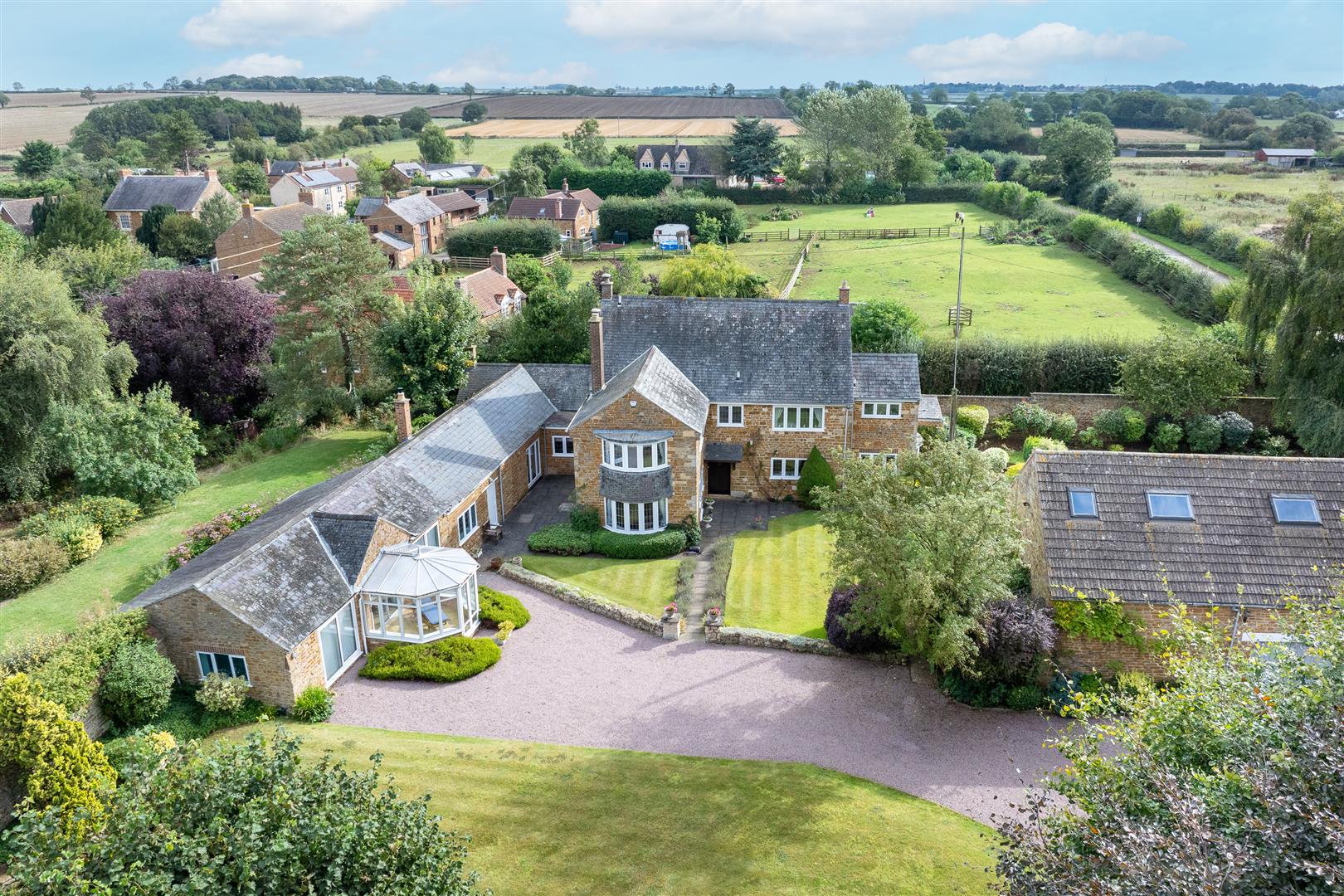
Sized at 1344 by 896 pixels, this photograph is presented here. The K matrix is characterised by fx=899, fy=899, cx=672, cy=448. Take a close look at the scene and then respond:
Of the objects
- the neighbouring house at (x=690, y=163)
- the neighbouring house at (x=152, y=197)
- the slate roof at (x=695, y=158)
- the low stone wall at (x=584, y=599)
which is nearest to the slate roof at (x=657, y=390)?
the low stone wall at (x=584, y=599)

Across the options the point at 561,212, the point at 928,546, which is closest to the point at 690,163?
the point at 561,212

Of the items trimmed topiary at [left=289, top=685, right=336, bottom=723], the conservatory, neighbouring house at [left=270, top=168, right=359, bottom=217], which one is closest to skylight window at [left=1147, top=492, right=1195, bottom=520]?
the conservatory

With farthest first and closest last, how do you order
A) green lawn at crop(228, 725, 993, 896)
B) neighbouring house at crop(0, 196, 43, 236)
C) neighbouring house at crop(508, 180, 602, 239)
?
1. neighbouring house at crop(508, 180, 602, 239)
2. neighbouring house at crop(0, 196, 43, 236)
3. green lawn at crop(228, 725, 993, 896)

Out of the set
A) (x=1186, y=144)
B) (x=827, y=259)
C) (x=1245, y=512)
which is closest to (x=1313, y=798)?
(x=1245, y=512)

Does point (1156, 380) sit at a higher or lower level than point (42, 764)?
higher

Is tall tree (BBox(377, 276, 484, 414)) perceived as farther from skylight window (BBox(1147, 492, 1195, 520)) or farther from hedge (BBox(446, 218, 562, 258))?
hedge (BBox(446, 218, 562, 258))

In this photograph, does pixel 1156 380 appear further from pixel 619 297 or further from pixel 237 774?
pixel 237 774

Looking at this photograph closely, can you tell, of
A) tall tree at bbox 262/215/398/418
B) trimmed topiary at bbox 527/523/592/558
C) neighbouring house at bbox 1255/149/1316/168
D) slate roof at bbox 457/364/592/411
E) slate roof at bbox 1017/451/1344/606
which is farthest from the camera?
neighbouring house at bbox 1255/149/1316/168
